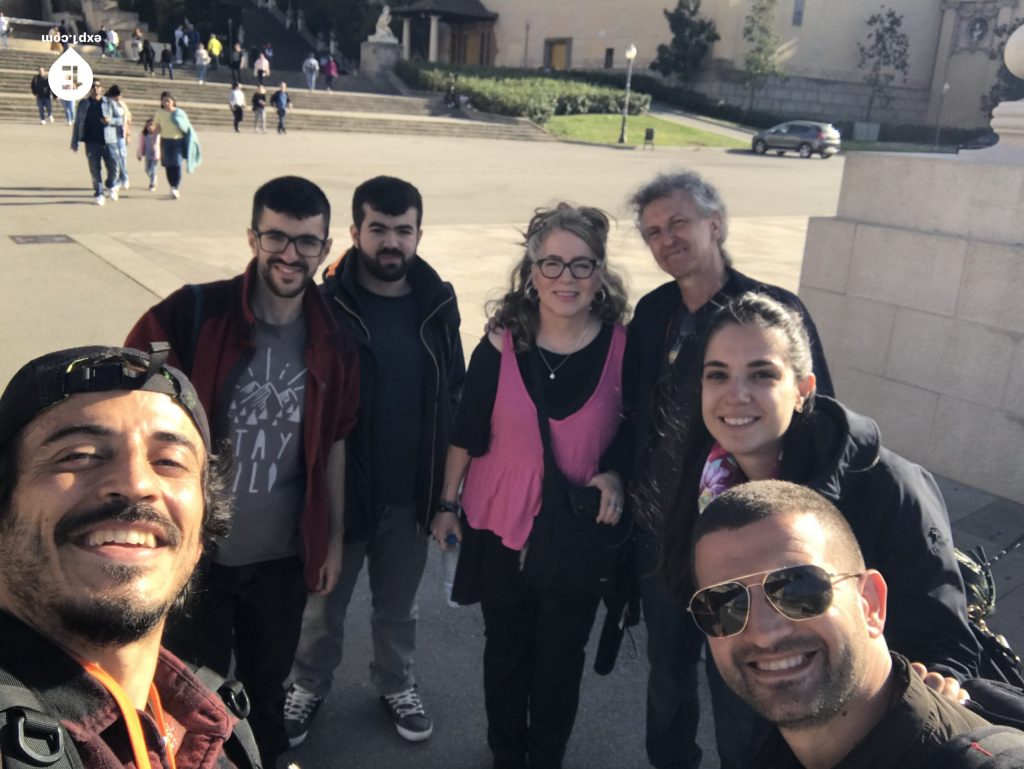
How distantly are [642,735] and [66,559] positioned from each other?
8.13 feet

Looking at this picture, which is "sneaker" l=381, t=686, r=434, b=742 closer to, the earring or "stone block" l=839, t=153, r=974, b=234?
the earring

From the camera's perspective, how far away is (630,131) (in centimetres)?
3794

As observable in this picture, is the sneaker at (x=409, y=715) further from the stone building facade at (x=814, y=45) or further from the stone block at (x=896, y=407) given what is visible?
the stone building facade at (x=814, y=45)

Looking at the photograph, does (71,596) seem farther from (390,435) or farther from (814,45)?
(814,45)

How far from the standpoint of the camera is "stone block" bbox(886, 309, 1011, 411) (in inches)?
193

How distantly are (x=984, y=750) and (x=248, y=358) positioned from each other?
2.09 metres

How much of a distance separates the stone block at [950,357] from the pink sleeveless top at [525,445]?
10.7 feet

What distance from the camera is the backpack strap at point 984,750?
1221mm

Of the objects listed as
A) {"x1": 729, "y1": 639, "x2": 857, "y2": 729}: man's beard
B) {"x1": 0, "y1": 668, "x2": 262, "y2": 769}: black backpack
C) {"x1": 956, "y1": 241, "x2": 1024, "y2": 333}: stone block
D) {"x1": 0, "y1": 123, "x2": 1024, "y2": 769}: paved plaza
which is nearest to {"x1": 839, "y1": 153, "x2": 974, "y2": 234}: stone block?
{"x1": 956, "y1": 241, "x2": 1024, "y2": 333}: stone block

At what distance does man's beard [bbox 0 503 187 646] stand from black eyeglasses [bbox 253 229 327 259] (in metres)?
1.43

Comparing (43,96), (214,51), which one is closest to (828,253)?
(43,96)

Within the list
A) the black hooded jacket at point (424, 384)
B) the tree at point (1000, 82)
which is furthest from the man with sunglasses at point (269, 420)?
the tree at point (1000, 82)

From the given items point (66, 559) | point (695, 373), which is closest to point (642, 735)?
point (695, 373)

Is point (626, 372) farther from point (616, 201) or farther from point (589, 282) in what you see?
point (616, 201)
